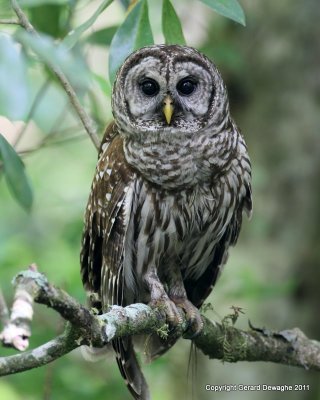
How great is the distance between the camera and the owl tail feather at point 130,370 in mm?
3762

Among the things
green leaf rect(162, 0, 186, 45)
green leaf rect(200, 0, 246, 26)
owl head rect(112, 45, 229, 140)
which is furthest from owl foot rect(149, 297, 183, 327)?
green leaf rect(200, 0, 246, 26)

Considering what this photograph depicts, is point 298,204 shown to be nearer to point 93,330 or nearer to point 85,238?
point 85,238

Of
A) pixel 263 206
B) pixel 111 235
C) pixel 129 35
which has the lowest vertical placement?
pixel 111 235

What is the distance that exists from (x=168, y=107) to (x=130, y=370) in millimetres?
1317

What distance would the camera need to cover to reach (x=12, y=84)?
2213mm

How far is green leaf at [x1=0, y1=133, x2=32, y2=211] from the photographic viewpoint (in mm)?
3055

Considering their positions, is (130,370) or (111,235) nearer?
(111,235)

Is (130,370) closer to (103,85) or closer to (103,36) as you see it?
(103,85)

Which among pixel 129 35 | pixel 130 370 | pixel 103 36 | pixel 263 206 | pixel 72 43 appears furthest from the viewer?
pixel 263 206

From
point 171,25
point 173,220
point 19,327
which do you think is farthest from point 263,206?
point 19,327

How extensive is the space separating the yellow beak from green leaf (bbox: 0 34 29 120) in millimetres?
1284

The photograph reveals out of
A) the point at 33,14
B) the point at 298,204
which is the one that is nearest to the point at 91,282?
the point at 33,14

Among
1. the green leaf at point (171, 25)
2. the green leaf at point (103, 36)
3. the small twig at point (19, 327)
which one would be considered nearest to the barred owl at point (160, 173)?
the green leaf at point (171, 25)

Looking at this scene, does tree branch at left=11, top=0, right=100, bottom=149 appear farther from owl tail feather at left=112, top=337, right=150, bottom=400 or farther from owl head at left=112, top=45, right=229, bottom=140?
owl tail feather at left=112, top=337, right=150, bottom=400
